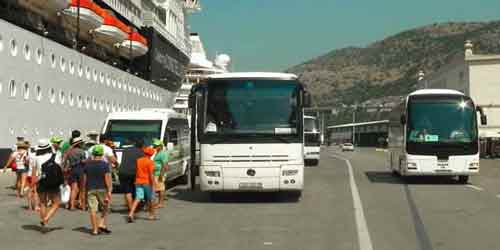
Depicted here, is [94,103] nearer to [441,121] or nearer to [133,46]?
[133,46]

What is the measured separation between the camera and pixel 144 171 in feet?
43.4

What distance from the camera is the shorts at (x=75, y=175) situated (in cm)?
1520

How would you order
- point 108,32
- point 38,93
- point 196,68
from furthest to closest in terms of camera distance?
point 196,68
point 108,32
point 38,93

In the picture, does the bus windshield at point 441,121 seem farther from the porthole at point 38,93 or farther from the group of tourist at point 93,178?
the porthole at point 38,93

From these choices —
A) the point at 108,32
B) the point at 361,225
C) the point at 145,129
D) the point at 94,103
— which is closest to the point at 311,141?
the point at 94,103

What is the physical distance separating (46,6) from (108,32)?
961cm

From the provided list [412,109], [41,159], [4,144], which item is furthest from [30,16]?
[41,159]

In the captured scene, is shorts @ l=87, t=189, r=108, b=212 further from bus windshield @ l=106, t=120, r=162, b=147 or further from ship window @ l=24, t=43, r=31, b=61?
ship window @ l=24, t=43, r=31, b=61

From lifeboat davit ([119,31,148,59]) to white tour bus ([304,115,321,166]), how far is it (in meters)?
19.0

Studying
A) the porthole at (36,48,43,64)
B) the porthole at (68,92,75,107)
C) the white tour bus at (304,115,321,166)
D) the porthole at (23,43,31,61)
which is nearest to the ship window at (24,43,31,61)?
the porthole at (23,43,31,61)

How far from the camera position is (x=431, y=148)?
72.1 ft

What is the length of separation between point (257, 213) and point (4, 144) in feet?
58.7

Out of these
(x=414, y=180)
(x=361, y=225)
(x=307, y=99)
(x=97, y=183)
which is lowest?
(x=361, y=225)

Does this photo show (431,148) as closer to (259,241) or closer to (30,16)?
(259,241)
